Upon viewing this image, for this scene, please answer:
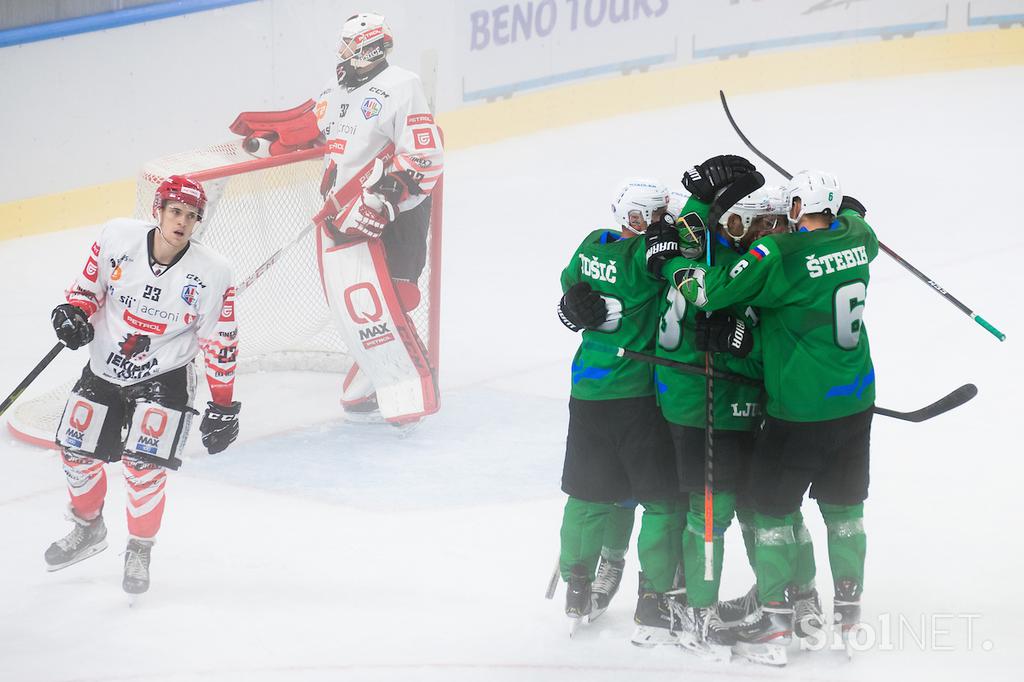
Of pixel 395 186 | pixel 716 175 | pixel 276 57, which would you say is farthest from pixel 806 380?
pixel 276 57

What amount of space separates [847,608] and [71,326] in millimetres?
2165

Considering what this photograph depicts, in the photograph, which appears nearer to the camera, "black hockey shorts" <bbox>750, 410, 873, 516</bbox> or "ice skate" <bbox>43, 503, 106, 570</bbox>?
"black hockey shorts" <bbox>750, 410, 873, 516</bbox>

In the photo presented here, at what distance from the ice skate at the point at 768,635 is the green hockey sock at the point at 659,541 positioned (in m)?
0.24

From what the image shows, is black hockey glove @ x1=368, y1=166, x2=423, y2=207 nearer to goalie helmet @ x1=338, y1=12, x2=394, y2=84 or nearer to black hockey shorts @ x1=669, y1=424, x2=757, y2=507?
goalie helmet @ x1=338, y1=12, x2=394, y2=84

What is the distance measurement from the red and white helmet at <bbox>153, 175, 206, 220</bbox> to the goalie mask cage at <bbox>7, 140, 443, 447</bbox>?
4.86 ft

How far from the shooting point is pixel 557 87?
11.4 metres

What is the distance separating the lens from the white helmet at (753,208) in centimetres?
383

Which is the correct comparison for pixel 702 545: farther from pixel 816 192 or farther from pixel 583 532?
pixel 816 192

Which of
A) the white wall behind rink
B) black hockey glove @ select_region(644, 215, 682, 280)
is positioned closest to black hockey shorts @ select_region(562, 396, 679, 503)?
black hockey glove @ select_region(644, 215, 682, 280)

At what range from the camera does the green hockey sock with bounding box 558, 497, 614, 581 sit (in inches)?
159

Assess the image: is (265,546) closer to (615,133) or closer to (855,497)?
(855,497)

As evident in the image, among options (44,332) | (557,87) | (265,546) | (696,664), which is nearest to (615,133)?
(557,87)

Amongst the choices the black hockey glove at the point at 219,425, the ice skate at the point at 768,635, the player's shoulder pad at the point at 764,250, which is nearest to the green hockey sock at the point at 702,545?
the ice skate at the point at 768,635

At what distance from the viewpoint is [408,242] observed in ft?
19.8
